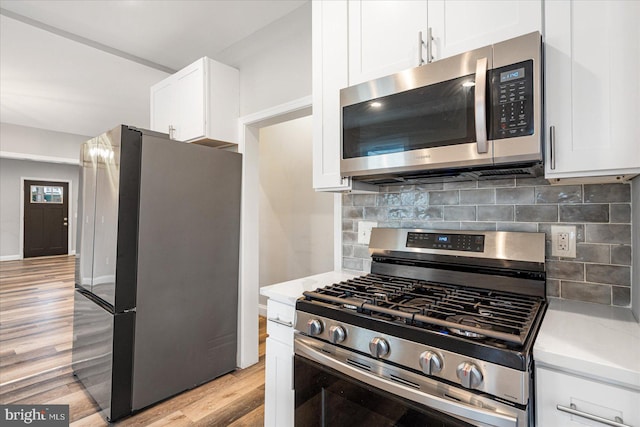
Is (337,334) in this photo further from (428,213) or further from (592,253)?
(592,253)

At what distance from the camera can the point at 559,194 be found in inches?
49.4

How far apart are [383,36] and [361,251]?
111 cm

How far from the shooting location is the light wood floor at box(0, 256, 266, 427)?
6.44ft

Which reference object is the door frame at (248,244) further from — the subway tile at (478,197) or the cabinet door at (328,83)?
the subway tile at (478,197)

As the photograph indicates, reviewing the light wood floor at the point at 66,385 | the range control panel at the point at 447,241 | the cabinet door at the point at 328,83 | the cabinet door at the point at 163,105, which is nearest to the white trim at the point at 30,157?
the light wood floor at the point at 66,385

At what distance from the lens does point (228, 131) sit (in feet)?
8.53

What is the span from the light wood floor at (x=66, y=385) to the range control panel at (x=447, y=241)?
4.78ft

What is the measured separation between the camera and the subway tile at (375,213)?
176 centimetres

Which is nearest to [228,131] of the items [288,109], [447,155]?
[288,109]

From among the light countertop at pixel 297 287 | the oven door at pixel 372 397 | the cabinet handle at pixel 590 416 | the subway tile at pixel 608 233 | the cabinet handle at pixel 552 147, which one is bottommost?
the oven door at pixel 372 397

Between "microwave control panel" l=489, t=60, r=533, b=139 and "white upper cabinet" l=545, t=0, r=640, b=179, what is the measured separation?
8cm

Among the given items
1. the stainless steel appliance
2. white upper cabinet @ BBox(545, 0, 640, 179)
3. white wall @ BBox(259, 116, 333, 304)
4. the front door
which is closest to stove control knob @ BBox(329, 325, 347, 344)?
the stainless steel appliance

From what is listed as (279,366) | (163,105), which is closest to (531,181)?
(279,366)

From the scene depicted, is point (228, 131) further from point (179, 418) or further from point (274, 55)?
point (179, 418)
